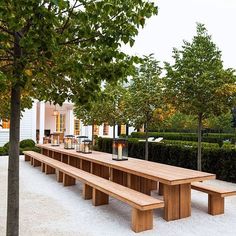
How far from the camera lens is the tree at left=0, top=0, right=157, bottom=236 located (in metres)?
2.39

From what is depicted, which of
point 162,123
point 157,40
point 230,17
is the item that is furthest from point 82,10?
point 157,40

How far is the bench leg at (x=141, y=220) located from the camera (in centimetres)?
433

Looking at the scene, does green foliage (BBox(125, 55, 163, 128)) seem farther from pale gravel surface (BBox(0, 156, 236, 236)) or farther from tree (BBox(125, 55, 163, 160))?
pale gravel surface (BBox(0, 156, 236, 236))

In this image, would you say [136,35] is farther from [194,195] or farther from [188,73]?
[188,73]

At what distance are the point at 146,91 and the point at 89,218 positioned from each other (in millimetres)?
6580

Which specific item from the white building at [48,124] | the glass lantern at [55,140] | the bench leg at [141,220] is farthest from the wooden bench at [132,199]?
the white building at [48,124]

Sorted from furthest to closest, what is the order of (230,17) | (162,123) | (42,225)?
1. (230,17)
2. (162,123)
3. (42,225)

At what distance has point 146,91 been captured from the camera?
10719 millimetres

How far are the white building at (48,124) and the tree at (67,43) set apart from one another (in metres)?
17.0

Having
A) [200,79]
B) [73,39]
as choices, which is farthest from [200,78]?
[73,39]

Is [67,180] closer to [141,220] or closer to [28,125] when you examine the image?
[141,220]

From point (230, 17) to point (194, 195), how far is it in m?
10.6

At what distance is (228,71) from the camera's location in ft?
25.6

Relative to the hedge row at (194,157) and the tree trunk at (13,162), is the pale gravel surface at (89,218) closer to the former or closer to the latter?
the tree trunk at (13,162)
